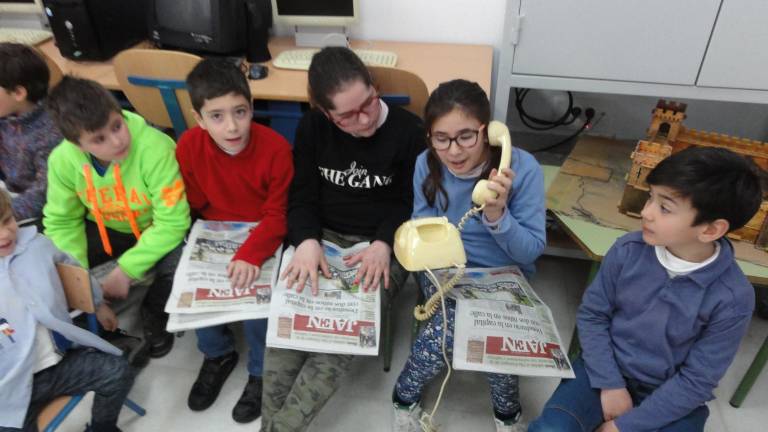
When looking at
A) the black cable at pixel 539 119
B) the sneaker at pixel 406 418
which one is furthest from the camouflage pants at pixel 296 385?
the black cable at pixel 539 119

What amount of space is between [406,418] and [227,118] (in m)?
1.03

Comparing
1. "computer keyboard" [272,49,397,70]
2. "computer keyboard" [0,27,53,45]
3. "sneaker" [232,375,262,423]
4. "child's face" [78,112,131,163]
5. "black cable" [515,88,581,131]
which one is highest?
"computer keyboard" [0,27,53,45]

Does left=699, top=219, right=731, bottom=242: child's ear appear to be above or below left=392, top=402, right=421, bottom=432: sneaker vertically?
above

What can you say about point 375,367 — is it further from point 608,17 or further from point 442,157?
point 608,17

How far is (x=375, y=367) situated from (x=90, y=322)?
906 mm

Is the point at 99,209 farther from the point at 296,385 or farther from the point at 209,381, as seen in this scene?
the point at 296,385

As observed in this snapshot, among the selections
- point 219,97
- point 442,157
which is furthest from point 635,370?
point 219,97

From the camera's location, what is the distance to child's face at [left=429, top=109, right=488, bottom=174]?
3.99 feet

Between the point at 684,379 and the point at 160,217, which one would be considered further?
the point at 160,217

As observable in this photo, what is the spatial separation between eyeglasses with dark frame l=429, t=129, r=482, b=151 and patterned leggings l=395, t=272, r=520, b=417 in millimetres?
431

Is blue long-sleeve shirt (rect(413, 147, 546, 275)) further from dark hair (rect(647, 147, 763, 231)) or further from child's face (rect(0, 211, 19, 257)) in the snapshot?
child's face (rect(0, 211, 19, 257))

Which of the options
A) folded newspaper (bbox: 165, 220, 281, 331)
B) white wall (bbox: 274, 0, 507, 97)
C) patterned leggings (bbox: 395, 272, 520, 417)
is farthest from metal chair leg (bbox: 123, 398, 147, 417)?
white wall (bbox: 274, 0, 507, 97)

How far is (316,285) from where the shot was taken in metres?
1.38

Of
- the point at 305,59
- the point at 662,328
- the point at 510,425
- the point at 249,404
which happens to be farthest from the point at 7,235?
the point at 662,328
